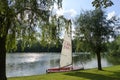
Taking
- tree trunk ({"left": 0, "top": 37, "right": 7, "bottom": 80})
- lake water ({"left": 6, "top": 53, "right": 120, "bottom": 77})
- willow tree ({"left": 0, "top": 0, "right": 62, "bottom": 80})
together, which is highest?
willow tree ({"left": 0, "top": 0, "right": 62, "bottom": 80})

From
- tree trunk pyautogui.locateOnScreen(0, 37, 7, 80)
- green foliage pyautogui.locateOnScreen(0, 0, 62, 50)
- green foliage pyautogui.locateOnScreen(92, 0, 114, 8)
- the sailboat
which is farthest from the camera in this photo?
the sailboat

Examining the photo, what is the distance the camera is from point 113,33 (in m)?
29.3

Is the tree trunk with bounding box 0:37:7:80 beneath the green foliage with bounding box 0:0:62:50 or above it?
beneath

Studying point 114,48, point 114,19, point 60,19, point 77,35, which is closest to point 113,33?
point 114,19

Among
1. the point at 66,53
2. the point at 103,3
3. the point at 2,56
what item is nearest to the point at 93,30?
the point at 66,53

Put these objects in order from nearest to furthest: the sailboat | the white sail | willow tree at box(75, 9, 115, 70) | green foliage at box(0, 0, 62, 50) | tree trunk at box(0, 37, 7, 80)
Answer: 1. green foliage at box(0, 0, 62, 50)
2. tree trunk at box(0, 37, 7, 80)
3. willow tree at box(75, 9, 115, 70)
4. the sailboat
5. the white sail

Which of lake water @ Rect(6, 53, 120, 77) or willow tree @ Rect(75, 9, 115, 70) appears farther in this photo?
→ lake water @ Rect(6, 53, 120, 77)

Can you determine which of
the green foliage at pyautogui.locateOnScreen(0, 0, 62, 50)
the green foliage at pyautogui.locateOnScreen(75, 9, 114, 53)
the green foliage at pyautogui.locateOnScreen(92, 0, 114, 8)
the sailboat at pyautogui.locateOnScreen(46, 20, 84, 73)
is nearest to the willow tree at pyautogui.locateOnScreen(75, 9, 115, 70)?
the green foliage at pyautogui.locateOnScreen(75, 9, 114, 53)

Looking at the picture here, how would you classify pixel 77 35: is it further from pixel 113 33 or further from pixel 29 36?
pixel 29 36

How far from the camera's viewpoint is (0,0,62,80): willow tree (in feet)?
45.5

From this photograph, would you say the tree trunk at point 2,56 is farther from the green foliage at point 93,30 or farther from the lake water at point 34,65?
the lake water at point 34,65

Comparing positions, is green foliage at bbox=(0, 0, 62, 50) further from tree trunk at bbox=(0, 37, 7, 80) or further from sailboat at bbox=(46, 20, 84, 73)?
sailboat at bbox=(46, 20, 84, 73)

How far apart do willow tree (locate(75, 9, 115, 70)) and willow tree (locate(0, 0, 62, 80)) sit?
570 inches

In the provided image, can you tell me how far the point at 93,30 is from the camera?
95.3ft
